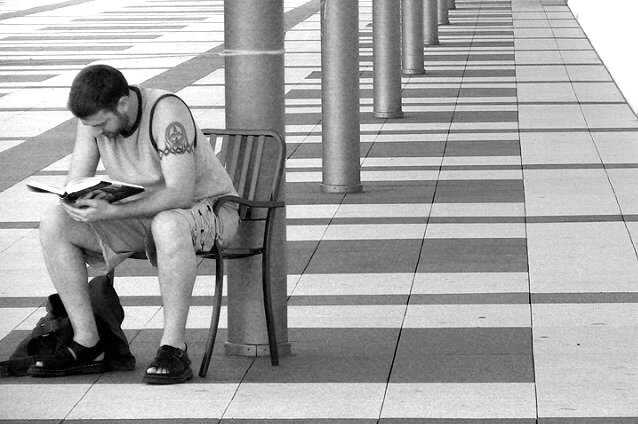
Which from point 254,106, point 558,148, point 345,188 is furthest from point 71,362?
point 558,148

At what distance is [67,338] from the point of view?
5.62m

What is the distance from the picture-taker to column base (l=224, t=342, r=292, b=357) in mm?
5832

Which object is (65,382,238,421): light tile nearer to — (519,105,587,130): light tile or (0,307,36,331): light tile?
(0,307,36,331): light tile

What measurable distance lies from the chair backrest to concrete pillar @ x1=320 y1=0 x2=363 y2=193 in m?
4.11

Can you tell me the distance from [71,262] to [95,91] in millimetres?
681

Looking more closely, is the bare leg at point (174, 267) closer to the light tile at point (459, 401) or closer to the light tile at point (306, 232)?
the light tile at point (459, 401)

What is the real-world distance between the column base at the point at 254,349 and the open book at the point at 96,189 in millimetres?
868

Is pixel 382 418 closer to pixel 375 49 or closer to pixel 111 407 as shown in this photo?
pixel 111 407

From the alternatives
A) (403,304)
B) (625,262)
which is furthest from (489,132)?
(403,304)

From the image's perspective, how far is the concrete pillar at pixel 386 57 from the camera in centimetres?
1334

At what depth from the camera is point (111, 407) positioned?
16.8ft

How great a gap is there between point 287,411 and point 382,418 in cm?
35

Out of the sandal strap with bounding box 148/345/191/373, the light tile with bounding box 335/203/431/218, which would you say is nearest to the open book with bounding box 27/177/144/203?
the sandal strap with bounding box 148/345/191/373

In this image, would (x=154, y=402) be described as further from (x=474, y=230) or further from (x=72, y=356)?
(x=474, y=230)
